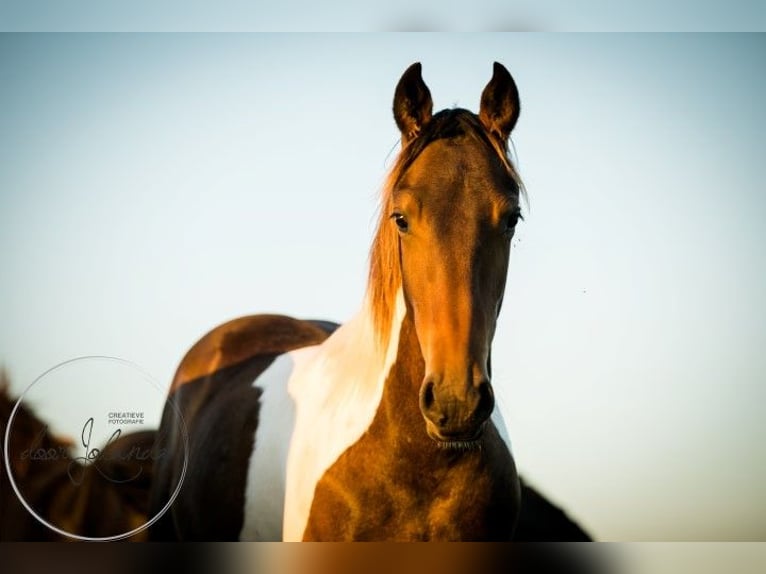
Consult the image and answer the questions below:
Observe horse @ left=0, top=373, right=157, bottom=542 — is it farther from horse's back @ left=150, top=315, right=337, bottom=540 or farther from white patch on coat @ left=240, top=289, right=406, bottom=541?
white patch on coat @ left=240, top=289, right=406, bottom=541

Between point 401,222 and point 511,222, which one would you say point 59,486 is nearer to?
point 401,222

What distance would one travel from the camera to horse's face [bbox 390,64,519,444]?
164 cm

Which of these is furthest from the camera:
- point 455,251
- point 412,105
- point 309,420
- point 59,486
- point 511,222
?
point 59,486

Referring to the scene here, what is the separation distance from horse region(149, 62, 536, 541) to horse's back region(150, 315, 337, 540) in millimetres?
37

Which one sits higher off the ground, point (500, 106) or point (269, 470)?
point (500, 106)

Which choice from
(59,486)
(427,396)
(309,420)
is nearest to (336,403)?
(309,420)

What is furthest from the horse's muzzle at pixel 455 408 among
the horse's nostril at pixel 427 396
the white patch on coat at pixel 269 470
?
the white patch on coat at pixel 269 470

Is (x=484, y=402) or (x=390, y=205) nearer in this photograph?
(x=484, y=402)

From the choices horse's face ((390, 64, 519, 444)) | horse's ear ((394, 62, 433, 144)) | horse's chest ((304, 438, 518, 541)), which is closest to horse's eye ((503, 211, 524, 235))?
horse's face ((390, 64, 519, 444))

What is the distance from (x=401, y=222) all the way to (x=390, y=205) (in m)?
0.08

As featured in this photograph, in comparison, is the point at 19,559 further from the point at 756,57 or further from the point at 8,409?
the point at 756,57

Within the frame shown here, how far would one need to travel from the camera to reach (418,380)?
1812 millimetres

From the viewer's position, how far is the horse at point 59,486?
2648 mm

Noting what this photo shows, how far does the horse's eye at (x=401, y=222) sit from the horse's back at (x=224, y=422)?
0.73m
